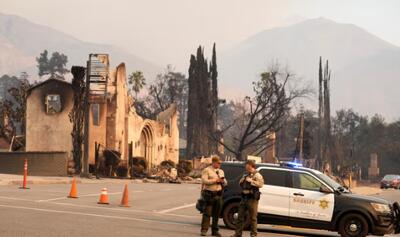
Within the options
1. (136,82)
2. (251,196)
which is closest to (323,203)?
(251,196)

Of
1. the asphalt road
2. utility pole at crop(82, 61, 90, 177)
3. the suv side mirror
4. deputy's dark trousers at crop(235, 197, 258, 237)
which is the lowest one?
the asphalt road

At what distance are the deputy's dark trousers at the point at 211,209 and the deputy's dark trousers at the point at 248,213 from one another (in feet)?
2.01

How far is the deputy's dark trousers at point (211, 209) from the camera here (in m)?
15.1

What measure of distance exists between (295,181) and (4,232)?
290 inches

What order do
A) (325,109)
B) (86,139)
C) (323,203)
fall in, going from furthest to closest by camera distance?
1. (325,109)
2. (86,139)
3. (323,203)

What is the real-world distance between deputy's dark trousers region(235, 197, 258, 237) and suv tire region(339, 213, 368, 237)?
294 cm

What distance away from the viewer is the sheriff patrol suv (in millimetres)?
16578

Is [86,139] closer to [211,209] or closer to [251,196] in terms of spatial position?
[211,209]

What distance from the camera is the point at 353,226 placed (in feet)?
54.3

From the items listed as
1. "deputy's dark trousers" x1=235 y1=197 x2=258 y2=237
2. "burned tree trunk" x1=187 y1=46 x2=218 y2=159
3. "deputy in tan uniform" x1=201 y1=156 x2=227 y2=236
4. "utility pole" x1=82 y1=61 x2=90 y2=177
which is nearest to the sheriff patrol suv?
"deputy in tan uniform" x1=201 y1=156 x2=227 y2=236

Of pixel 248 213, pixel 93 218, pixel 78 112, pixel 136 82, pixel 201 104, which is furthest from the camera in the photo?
pixel 136 82

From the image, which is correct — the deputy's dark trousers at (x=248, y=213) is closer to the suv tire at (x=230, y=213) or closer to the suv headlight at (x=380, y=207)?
the suv tire at (x=230, y=213)

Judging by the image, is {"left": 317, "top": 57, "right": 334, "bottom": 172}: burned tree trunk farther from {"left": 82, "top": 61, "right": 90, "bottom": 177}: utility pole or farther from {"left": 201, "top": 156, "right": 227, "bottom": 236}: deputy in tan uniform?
{"left": 201, "top": 156, "right": 227, "bottom": 236}: deputy in tan uniform

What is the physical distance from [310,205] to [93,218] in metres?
5.40
